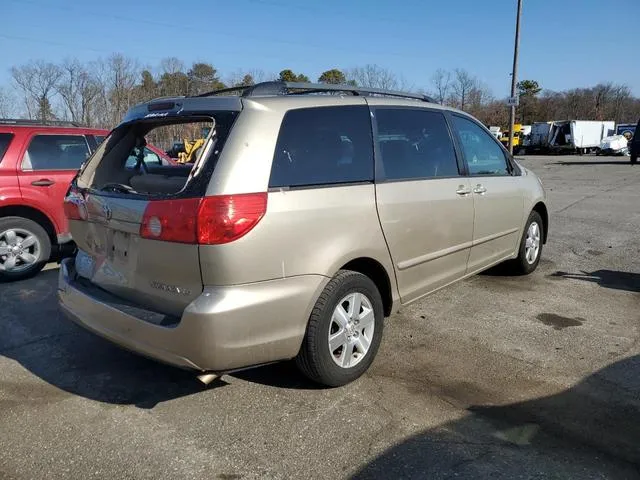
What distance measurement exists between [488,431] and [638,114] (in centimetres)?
Answer: 9199

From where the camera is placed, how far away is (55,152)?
636 centimetres

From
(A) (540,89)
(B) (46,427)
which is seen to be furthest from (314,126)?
(A) (540,89)

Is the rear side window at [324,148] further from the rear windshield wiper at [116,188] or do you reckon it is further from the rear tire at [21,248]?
the rear tire at [21,248]

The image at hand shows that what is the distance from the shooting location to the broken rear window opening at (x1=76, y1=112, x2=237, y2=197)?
285 centimetres

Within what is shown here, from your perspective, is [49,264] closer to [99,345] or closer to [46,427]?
[99,345]

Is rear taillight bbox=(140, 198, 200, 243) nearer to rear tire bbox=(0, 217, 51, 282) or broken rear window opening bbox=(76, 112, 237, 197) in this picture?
broken rear window opening bbox=(76, 112, 237, 197)

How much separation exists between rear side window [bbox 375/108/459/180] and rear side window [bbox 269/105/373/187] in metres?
0.18

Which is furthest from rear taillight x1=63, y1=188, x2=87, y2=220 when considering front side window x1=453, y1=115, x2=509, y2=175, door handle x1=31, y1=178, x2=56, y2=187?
front side window x1=453, y1=115, x2=509, y2=175

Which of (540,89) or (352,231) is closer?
(352,231)

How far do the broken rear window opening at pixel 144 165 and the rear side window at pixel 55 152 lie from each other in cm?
257

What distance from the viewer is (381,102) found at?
→ 3.82 m

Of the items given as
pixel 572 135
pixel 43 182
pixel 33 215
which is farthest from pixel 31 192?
pixel 572 135

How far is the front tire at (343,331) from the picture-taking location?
3133mm

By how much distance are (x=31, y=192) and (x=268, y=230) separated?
4.38m
